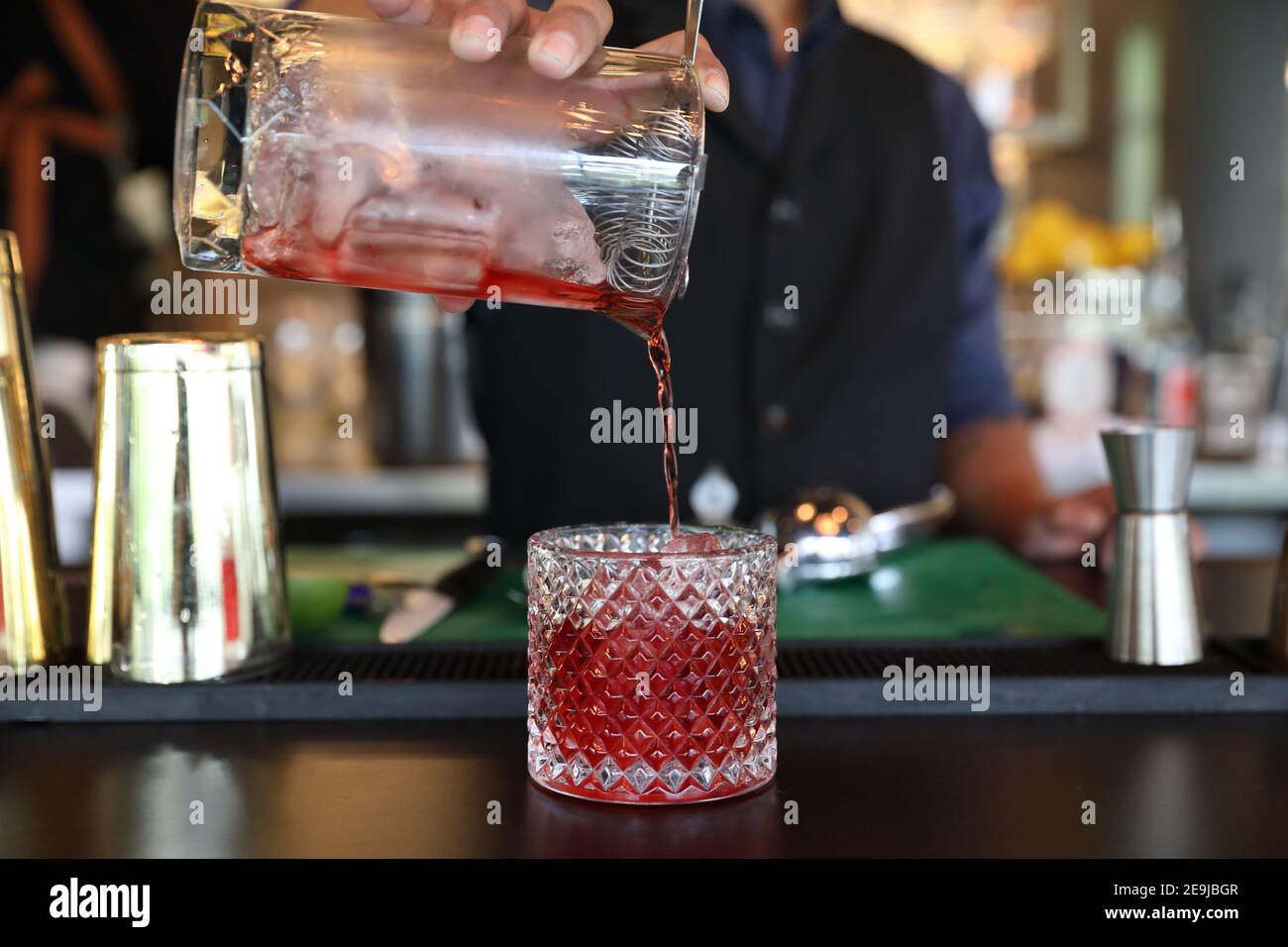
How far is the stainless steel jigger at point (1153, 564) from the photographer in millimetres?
864

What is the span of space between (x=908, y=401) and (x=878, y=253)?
7.9 inches

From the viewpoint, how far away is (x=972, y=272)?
1.94 meters

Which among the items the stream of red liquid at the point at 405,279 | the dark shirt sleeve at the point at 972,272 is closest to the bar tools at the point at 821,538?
the stream of red liquid at the point at 405,279

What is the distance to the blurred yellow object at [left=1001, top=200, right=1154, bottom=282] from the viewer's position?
315cm

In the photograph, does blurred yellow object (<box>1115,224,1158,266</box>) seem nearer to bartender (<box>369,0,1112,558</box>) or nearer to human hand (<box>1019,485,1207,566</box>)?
bartender (<box>369,0,1112,558</box>)

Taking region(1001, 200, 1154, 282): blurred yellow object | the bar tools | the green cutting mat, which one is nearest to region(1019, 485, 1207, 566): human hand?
the green cutting mat

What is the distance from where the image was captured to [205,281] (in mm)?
2574

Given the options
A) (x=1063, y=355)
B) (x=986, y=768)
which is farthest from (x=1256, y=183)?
(x=986, y=768)

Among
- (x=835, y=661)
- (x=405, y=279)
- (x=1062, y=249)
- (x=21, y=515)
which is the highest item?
(x=1062, y=249)

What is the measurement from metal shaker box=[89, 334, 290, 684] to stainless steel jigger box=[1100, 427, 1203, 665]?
545 millimetres

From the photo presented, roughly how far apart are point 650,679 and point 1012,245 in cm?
288

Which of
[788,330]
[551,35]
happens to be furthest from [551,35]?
A: [788,330]

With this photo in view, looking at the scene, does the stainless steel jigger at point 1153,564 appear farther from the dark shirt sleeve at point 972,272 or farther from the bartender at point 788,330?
the dark shirt sleeve at point 972,272

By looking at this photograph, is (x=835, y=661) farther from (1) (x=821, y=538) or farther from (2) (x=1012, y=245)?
(2) (x=1012, y=245)
